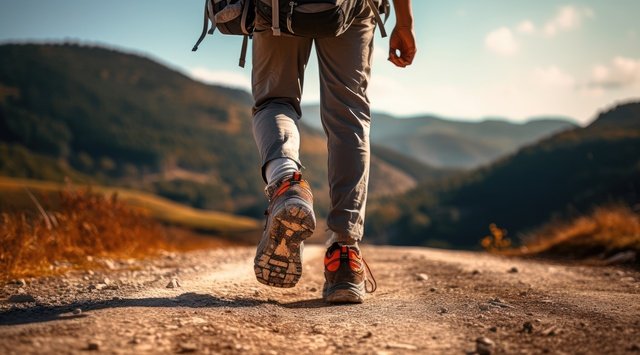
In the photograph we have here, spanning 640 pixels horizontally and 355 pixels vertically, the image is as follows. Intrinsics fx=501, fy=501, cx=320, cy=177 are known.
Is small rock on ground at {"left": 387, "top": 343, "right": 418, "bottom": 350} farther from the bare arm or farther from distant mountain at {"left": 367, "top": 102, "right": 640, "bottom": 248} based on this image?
distant mountain at {"left": 367, "top": 102, "right": 640, "bottom": 248}

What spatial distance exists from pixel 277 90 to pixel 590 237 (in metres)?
5.66

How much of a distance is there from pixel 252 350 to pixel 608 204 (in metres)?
7.29

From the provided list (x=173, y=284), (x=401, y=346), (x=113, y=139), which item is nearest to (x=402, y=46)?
(x=401, y=346)

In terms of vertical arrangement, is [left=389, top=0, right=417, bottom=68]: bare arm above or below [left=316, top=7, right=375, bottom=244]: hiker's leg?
above

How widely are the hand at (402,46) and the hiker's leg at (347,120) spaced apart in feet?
0.66

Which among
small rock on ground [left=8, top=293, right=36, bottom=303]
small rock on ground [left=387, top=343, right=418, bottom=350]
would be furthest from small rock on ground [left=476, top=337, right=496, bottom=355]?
small rock on ground [left=8, top=293, right=36, bottom=303]

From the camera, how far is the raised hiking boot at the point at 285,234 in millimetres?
2189

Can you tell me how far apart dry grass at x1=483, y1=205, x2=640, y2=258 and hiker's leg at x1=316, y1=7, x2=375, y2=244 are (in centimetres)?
391

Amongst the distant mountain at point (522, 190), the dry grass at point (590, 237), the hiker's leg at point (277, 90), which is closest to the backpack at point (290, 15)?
the hiker's leg at point (277, 90)

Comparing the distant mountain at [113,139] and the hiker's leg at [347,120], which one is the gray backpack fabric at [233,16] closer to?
the hiker's leg at [347,120]

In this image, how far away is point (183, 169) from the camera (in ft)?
581

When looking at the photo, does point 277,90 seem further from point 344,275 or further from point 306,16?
point 344,275

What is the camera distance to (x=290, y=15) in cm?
217

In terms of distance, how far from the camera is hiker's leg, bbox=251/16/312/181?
241 centimetres
